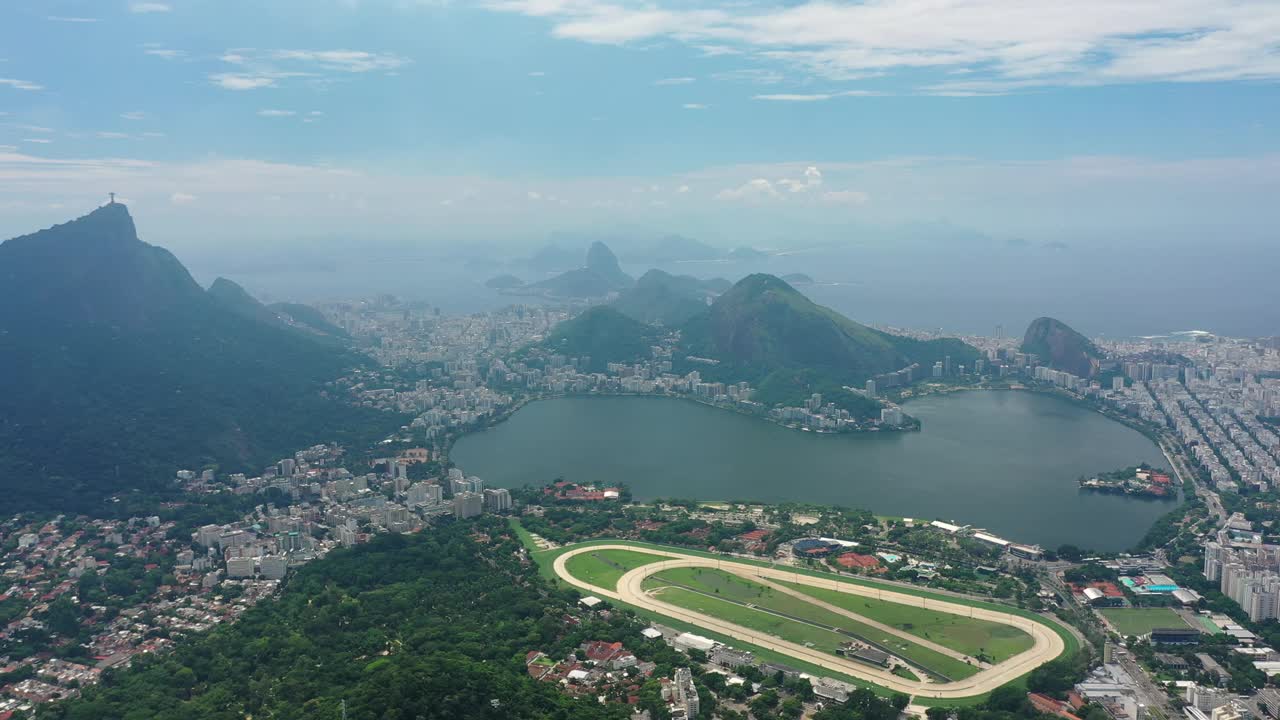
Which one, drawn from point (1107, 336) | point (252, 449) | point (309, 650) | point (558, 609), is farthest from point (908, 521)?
point (1107, 336)

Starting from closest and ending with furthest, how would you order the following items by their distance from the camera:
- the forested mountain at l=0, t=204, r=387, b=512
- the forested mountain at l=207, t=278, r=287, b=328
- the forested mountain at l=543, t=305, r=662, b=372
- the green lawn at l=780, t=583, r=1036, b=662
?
the green lawn at l=780, t=583, r=1036, b=662, the forested mountain at l=0, t=204, r=387, b=512, the forested mountain at l=543, t=305, r=662, b=372, the forested mountain at l=207, t=278, r=287, b=328

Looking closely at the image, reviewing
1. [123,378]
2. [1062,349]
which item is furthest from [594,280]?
[123,378]

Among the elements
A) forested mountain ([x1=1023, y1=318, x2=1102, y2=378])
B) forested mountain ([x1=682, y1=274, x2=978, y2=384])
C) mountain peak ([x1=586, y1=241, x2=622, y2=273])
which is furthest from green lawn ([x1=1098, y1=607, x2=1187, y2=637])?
mountain peak ([x1=586, y1=241, x2=622, y2=273])

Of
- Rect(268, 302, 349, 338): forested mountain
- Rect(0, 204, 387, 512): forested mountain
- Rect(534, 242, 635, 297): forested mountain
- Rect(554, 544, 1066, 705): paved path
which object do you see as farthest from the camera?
Rect(534, 242, 635, 297): forested mountain

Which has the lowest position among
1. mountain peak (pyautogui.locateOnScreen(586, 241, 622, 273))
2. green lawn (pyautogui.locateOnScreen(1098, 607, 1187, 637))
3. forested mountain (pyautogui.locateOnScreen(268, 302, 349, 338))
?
green lawn (pyautogui.locateOnScreen(1098, 607, 1187, 637))

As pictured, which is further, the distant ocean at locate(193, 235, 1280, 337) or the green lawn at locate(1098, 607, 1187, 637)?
the distant ocean at locate(193, 235, 1280, 337)

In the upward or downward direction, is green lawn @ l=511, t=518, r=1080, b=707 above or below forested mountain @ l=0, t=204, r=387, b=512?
below

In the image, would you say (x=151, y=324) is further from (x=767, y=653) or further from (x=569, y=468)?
(x=767, y=653)

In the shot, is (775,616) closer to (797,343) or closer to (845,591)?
(845,591)

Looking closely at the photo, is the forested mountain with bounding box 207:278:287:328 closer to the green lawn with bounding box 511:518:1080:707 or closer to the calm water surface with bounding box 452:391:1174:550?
the calm water surface with bounding box 452:391:1174:550
